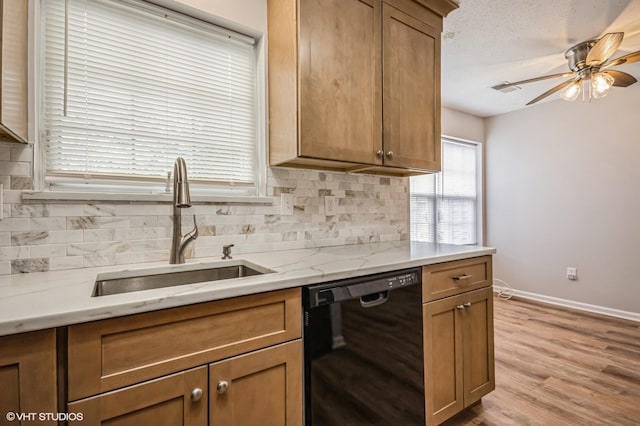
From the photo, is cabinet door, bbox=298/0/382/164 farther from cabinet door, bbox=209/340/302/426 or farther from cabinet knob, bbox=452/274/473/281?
cabinet door, bbox=209/340/302/426

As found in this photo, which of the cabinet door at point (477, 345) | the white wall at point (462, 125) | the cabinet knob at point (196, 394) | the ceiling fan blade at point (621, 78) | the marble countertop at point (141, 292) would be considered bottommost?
the cabinet door at point (477, 345)

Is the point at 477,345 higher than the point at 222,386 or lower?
lower

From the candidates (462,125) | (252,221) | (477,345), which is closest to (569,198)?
(462,125)

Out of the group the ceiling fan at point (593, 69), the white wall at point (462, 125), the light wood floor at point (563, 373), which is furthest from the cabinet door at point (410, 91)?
the white wall at point (462, 125)

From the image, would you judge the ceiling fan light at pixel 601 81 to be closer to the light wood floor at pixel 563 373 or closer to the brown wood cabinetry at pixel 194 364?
the light wood floor at pixel 563 373

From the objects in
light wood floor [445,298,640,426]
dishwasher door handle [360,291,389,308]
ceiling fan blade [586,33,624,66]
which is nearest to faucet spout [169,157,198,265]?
dishwasher door handle [360,291,389,308]

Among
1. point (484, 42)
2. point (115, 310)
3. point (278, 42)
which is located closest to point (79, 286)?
point (115, 310)

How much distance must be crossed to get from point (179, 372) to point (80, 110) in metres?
1.19

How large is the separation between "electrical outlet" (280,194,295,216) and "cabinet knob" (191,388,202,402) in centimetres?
105

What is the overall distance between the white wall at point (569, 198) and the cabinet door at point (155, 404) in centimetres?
424

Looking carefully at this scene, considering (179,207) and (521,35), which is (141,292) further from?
(521,35)

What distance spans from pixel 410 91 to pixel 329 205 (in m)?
0.85

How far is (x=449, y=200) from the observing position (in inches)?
162

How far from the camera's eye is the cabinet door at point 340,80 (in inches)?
59.5
